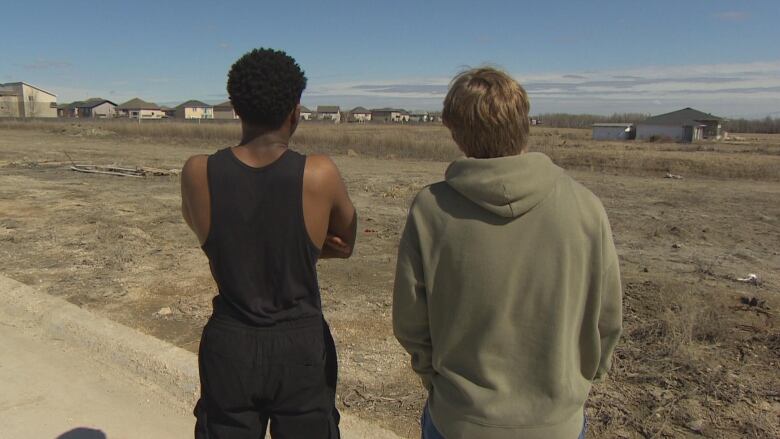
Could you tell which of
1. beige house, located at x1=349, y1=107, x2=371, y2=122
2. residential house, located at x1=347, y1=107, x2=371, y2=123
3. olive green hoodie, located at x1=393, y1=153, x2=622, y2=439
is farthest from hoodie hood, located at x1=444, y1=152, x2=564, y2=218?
beige house, located at x1=349, y1=107, x2=371, y2=122

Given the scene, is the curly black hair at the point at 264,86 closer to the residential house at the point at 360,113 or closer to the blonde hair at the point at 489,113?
the blonde hair at the point at 489,113

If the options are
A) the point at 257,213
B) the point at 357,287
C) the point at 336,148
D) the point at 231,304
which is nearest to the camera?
the point at 257,213

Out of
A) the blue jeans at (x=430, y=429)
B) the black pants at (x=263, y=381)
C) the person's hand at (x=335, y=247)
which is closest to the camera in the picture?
the blue jeans at (x=430, y=429)

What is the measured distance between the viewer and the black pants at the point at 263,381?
1946 mm

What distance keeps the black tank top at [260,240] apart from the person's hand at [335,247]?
11cm

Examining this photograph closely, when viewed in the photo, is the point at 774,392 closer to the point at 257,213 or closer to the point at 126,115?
the point at 257,213

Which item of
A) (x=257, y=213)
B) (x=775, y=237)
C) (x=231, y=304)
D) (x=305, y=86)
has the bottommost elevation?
(x=775, y=237)

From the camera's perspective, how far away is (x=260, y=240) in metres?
1.88

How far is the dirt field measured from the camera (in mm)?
3711

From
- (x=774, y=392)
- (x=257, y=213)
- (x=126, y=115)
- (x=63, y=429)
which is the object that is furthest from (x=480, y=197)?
(x=126, y=115)

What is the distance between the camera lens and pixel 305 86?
6.48ft

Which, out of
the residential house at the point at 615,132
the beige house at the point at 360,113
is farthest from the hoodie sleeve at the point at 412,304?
the beige house at the point at 360,113

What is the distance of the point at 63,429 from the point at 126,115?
12286 cm

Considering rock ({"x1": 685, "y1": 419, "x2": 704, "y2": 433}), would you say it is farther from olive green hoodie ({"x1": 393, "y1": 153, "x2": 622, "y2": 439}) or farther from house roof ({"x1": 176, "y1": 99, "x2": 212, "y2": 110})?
house roof ({"x1": 176, "y1": 99, "x2": 212, "y2": 110})
